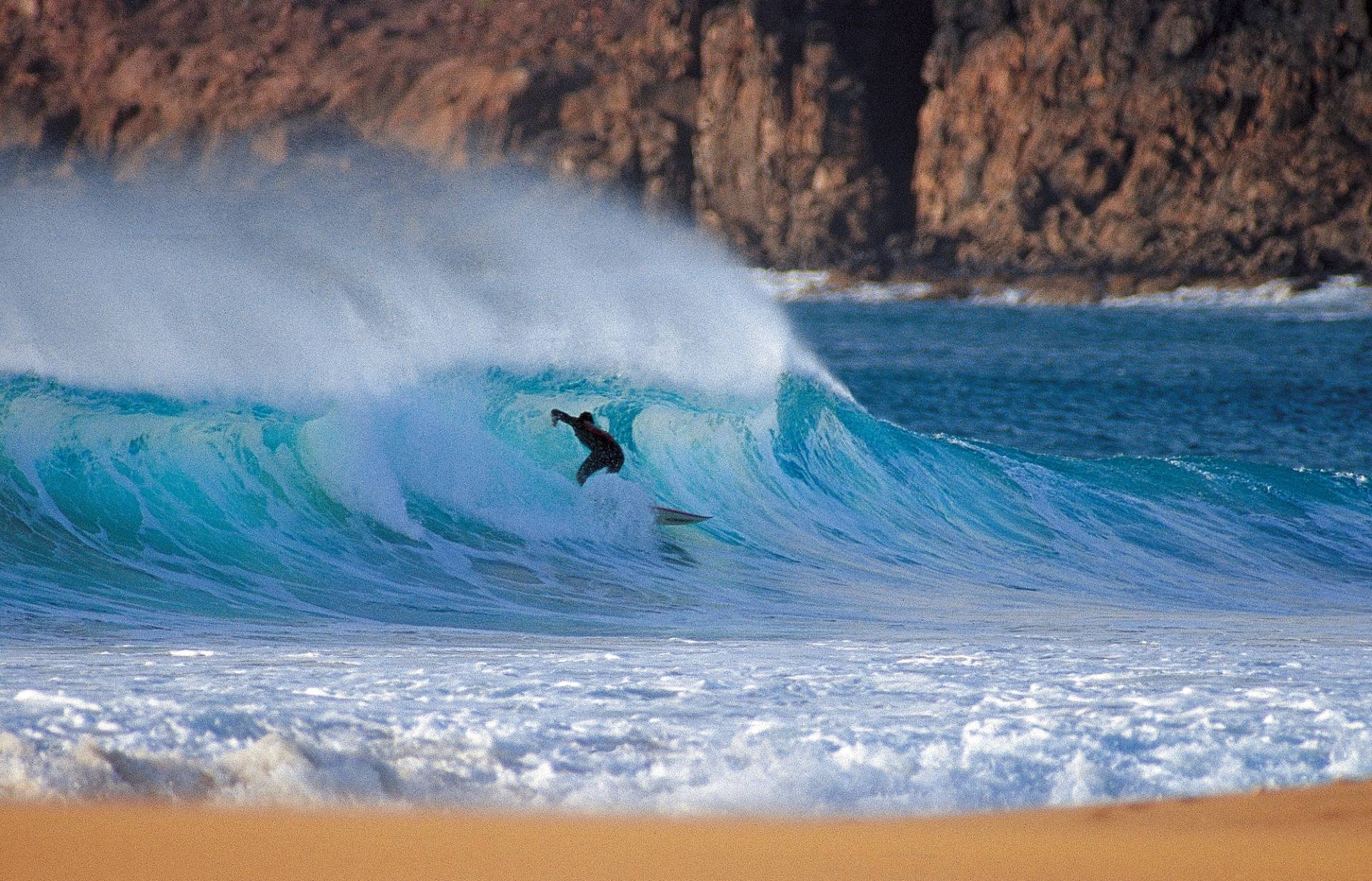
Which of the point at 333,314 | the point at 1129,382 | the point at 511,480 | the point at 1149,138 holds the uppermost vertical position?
the point at 1149,138

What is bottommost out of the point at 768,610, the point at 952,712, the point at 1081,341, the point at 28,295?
the point at 1081,341

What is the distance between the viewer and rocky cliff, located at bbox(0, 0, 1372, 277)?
2815 inches

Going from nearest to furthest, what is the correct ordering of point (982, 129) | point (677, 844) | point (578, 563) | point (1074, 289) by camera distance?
point (677, 844)
point (578, 563)
point (1074, 289)
point (982, 129)

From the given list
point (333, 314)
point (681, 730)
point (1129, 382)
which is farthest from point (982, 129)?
point (681, 730)

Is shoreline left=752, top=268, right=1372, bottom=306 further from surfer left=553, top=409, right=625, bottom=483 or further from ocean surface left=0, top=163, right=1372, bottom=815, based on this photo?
surfer left=553, top=409, right=625, bottom=483

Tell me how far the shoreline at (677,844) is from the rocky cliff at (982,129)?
226 ft

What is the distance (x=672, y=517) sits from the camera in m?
8.71

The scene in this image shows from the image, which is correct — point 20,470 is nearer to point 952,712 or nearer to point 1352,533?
point 952,712

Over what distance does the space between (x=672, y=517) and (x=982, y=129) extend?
7363 cm

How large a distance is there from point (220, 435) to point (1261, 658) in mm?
6232

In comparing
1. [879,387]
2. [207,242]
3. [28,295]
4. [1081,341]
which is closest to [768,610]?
[28,295]

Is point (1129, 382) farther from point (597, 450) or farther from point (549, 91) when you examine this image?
point (549, 91)

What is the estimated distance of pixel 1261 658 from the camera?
17.2 feet

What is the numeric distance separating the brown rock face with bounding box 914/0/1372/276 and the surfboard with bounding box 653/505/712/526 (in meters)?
64.0
